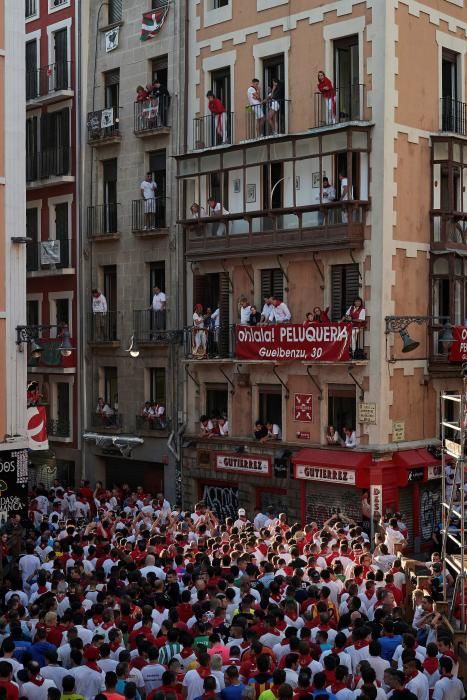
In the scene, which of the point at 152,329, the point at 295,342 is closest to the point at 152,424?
the point at 152,329

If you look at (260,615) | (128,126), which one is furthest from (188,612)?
(128,126)

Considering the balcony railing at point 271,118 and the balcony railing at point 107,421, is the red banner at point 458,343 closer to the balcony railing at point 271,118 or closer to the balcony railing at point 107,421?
the balcony railing at point 271,118

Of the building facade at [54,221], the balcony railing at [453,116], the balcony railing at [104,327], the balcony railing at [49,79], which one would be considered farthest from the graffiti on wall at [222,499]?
the balcony railing at [49,79]

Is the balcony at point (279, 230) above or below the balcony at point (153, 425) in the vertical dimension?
above

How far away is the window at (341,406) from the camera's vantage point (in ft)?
89.4

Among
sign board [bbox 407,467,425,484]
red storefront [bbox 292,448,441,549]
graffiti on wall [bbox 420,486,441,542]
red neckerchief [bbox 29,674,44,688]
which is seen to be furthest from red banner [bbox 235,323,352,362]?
red neckerchief [bbox 29,674,44,688]

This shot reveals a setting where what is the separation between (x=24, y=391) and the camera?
87.0 ft

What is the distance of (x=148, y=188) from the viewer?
106ft

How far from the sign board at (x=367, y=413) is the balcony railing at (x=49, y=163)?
13713 millimetres

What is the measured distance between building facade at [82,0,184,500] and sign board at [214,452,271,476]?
6.27 ft

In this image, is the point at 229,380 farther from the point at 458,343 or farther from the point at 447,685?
the point at 447,685

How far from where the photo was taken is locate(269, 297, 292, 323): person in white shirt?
28.2 meters

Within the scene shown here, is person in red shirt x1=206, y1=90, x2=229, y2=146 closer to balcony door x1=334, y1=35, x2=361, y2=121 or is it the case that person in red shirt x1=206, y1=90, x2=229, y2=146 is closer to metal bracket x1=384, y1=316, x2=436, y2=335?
balcony door x1=334, y1=35, x2=361, y2=121

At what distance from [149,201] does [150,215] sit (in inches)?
16.7
